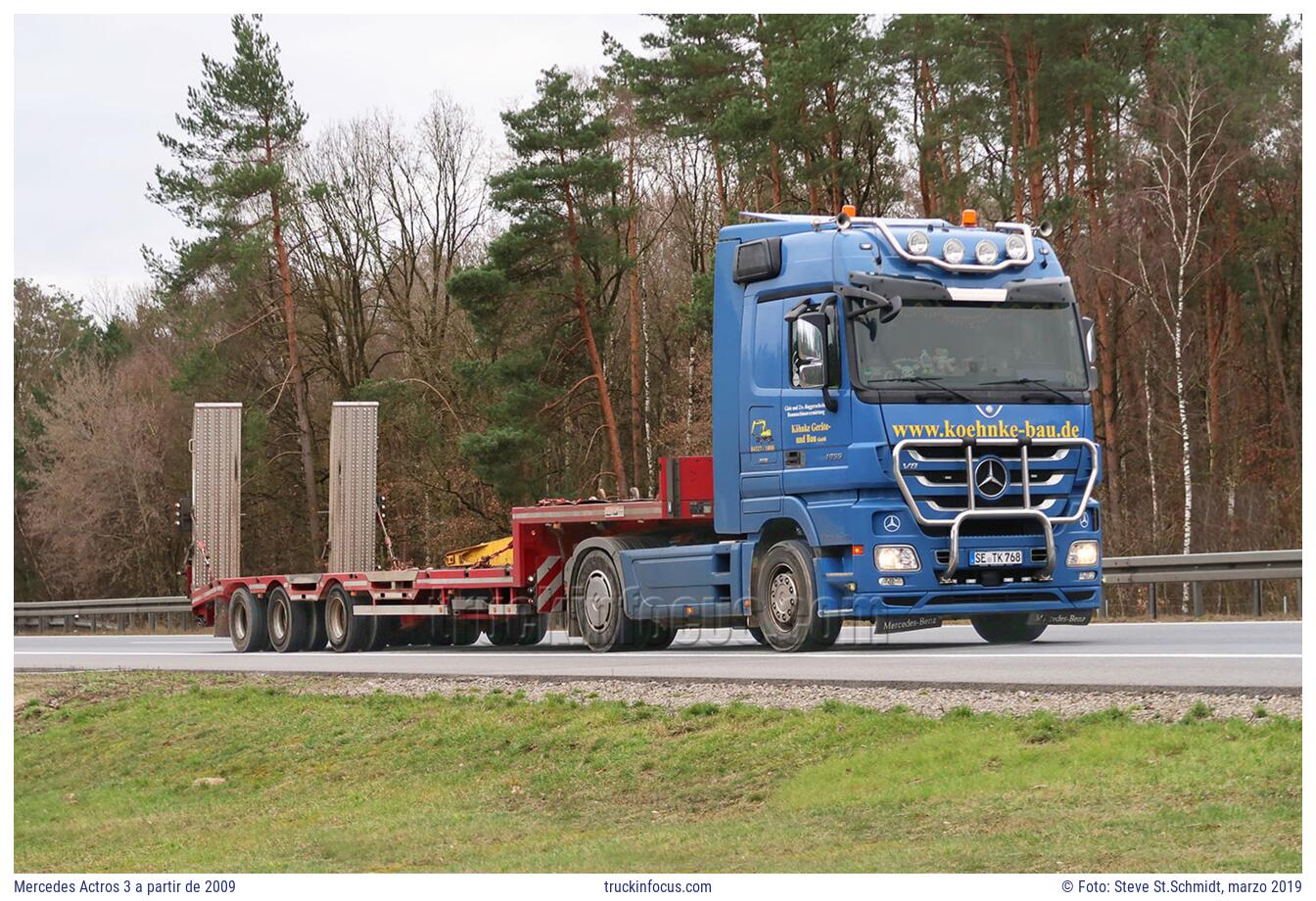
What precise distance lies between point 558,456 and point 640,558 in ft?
83.2

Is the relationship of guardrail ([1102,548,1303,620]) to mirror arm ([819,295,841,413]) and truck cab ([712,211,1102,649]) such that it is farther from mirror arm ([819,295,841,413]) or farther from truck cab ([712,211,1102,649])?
mirror arm ([819,295,841,413])

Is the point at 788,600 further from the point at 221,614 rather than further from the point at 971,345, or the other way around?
the point at 221,614

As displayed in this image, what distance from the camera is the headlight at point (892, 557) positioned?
1543cm

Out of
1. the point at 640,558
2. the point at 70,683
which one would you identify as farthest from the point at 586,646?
the point at 70,683

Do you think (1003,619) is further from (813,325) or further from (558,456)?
(558,456)

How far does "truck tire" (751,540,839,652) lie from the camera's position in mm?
16031

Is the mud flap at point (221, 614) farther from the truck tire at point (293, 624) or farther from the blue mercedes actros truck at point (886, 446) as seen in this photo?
the blue mercedes actros truck at point (886, 446)

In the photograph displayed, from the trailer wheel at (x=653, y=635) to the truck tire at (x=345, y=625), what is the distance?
180 inches

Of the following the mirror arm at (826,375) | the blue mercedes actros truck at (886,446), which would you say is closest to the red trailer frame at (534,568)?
the blue mercedes actros truck at (886,446)

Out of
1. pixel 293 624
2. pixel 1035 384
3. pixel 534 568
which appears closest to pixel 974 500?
pixel 1035 384

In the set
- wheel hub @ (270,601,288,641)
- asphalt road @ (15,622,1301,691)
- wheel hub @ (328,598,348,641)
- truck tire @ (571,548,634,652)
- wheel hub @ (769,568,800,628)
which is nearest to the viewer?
asphalt road @ (15,622,1301,691)

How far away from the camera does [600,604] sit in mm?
18703

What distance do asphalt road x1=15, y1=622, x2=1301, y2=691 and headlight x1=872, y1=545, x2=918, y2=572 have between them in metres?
0.76

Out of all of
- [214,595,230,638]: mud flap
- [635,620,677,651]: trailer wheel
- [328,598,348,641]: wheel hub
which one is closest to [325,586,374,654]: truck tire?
[328,598,348,641]: wheel hub
